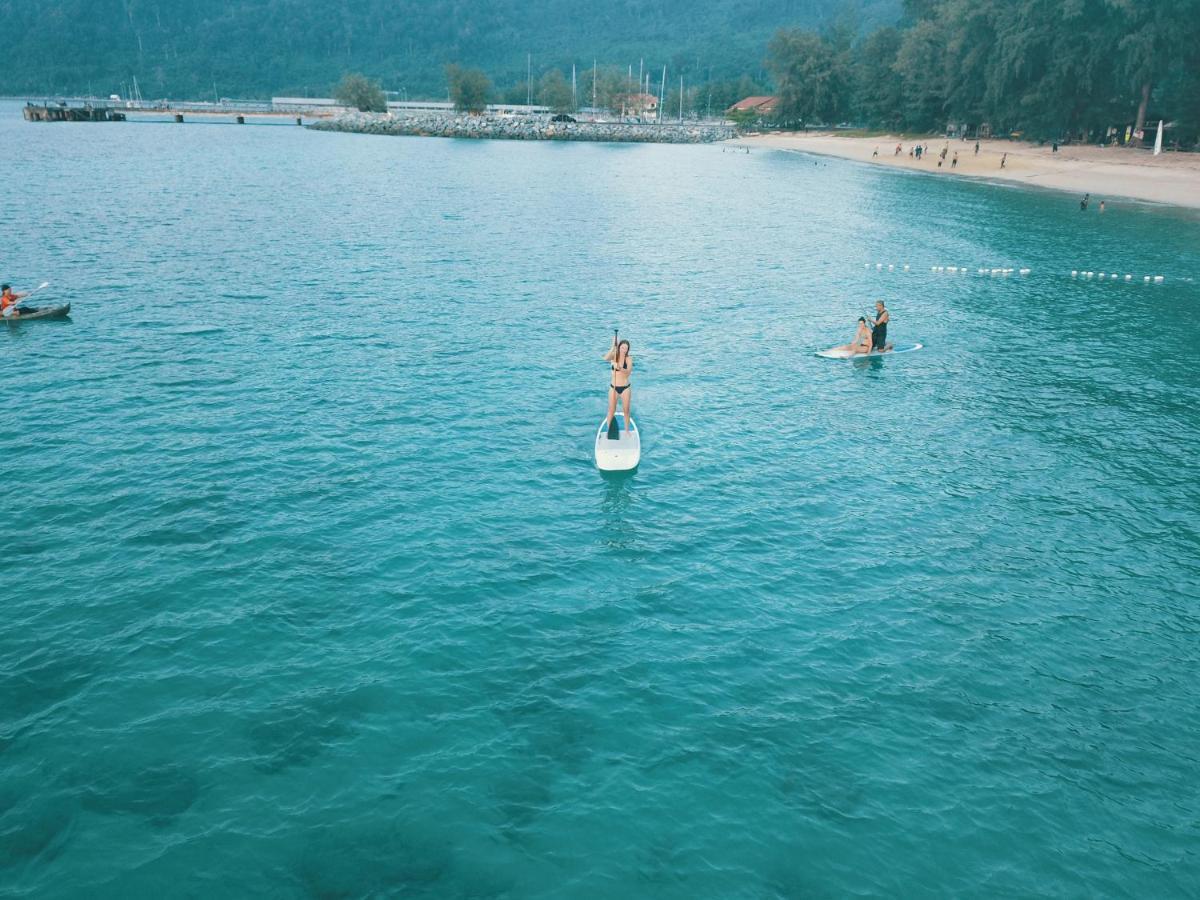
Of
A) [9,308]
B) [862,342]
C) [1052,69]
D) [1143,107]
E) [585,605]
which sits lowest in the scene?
[585,605]

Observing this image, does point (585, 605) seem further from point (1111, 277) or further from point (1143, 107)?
point (1143, 107)

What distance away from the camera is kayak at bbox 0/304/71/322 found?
42062 mm

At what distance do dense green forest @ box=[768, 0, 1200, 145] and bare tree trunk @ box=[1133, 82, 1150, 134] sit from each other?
0.63 feet

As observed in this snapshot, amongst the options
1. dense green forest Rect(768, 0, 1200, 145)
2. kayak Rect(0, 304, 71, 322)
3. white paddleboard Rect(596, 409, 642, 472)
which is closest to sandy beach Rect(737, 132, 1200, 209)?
dense green forest Rect(768, 0, 1200, 145)

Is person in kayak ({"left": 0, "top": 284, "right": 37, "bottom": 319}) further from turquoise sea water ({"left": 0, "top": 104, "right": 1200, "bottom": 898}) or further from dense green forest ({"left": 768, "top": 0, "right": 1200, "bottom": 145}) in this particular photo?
dense green forest ({"left": 768, "top": 0, "right": 1200, "bottom": 145})

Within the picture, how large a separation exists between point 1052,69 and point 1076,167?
45.4 feet

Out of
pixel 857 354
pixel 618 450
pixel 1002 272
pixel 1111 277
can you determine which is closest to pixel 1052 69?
pixel 1111 277

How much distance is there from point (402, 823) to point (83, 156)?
487ft

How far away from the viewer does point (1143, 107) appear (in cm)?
10612

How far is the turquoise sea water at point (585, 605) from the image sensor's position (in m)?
14.4

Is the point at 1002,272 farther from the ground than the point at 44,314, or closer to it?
closer to it

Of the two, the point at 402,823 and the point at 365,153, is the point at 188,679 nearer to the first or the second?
the point at 402,823

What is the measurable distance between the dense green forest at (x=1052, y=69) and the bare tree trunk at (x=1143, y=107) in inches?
7.6

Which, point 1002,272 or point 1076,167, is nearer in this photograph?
point 1002,272
